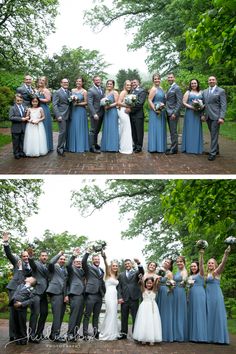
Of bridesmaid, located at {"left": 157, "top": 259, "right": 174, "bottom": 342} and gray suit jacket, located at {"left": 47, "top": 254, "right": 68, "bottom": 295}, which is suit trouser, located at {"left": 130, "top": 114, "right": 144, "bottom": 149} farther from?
gray suit jacket, located at {"left": 47, "top": 254, "right": 68, "bottom": 295}

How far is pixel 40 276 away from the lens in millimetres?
10883

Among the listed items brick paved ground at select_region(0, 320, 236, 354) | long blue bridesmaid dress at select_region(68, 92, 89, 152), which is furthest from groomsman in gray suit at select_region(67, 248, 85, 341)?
long blue bridesmaid dress at select_region(68, 92, 89, 152)

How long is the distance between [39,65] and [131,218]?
21.8ft

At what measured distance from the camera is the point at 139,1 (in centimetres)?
2727

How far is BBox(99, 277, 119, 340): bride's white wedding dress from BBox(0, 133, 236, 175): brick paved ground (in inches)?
79.7

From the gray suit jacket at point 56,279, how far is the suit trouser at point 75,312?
0.78ft

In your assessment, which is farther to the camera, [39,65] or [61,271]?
[39,65]

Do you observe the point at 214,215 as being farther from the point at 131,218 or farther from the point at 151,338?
the point at 131,218

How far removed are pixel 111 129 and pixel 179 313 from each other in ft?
14.1

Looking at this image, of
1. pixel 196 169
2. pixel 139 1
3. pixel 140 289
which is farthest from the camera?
pixel 139 1

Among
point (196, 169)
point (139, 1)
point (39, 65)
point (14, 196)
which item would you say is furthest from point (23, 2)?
point (196, 169)

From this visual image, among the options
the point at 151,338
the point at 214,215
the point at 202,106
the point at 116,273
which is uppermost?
the point at 202,106

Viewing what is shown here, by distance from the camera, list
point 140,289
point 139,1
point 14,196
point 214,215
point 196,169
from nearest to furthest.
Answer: point 214,215, point 140,289, point 196,169, point 14,196, point 139,1

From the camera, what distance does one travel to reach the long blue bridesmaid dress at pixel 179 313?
36.8 feet
